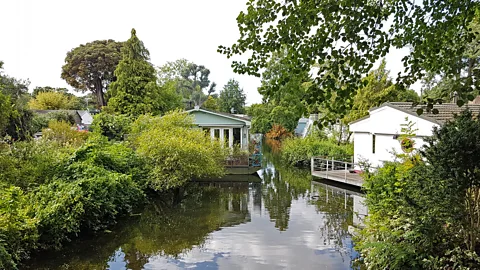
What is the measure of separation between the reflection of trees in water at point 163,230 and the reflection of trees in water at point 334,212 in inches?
112

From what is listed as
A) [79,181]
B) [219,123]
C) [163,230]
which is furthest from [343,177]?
[79,181]

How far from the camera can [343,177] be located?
17938mm

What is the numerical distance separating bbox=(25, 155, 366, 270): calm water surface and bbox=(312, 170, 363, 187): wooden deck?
2.94ft

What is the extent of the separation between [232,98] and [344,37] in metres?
56.2

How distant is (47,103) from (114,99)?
1742cm

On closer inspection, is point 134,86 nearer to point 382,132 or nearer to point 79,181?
point 382,132

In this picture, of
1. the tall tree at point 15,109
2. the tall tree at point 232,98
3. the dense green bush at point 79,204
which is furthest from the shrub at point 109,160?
the tall tree at point 232,98

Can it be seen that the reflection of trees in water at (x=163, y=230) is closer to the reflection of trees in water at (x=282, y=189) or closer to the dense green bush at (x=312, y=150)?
the reflection of trees in water at (x=282, y=189)

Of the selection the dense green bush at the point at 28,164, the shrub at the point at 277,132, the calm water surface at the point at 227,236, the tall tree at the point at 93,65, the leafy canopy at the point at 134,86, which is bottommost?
the calm water surface at the point at 227,236

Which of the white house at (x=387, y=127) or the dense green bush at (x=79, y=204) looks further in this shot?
the white house at (x=387, y=127)

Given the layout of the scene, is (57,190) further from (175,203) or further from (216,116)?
(216,116)

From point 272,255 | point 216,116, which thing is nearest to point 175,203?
A: point 272,255

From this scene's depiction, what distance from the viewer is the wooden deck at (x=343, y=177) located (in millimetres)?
17062

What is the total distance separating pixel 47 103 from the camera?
44.3m
